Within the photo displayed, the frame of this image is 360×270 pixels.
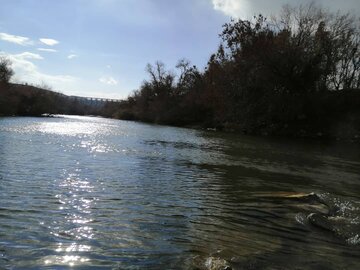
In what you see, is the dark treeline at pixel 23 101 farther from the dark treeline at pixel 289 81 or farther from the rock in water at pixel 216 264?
the rock in water at pixel 216 264

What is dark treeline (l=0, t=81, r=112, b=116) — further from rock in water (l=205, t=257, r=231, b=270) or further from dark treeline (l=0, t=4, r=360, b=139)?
rock in water (l=205, t=257, r=231, b=270)

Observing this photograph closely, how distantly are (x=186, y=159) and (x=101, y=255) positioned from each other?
16727mm

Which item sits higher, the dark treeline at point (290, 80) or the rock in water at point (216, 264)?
the dark treeline at point (290, 80)

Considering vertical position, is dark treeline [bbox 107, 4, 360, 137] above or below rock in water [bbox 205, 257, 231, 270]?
above

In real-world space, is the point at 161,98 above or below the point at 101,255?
above

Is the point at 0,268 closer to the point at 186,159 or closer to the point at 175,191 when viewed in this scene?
the point at 175,191

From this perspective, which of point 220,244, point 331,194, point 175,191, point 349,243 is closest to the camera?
point 220,244

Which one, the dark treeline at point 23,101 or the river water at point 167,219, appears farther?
the dark treeline at point 23,101

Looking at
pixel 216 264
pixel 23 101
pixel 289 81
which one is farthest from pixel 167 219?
pixel 23 101

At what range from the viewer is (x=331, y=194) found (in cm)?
1506

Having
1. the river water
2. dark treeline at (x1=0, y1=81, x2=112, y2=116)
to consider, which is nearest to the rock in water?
the river water

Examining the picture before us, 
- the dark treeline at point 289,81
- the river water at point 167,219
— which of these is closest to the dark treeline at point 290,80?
the dark treeline at point 289,81

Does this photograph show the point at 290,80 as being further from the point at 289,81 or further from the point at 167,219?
the point at 167,219

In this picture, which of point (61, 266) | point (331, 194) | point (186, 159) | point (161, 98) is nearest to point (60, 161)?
point (186, 159)
